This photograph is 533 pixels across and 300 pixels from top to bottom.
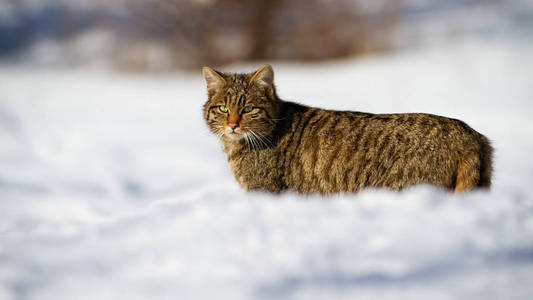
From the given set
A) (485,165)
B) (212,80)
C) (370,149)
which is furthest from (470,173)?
(212,80)

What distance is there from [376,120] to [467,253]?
1.09 metres

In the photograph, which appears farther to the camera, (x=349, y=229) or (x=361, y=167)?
(x=361, y=167)

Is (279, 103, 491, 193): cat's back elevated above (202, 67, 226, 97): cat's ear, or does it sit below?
below

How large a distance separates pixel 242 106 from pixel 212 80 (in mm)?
342

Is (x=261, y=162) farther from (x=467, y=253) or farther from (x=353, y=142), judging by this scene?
(x=467, y=253)

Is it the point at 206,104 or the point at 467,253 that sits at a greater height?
the point at 206,104

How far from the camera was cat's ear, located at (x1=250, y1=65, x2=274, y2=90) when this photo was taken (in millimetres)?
3400

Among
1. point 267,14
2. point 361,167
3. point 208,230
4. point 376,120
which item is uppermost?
point 267,14

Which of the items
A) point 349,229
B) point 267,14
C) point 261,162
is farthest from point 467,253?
point 267,14

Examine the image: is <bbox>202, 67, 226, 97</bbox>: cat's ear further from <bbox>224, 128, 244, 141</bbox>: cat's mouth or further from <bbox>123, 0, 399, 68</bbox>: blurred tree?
<bbox>123, 0, 399, 68</bbox>: blurred tree

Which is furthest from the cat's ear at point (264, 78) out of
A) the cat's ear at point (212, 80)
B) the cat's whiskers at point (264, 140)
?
the cat's whiskers at point (264, 140)

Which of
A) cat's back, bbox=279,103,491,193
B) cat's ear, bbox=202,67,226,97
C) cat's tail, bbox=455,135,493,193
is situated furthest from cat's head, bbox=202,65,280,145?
cat's tail, bbox=455,135,493,193

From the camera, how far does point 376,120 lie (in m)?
3.14

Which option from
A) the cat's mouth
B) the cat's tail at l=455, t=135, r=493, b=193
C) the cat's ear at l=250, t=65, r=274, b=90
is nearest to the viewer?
the cat's tail at l=455, t=135, r=493, b=193
